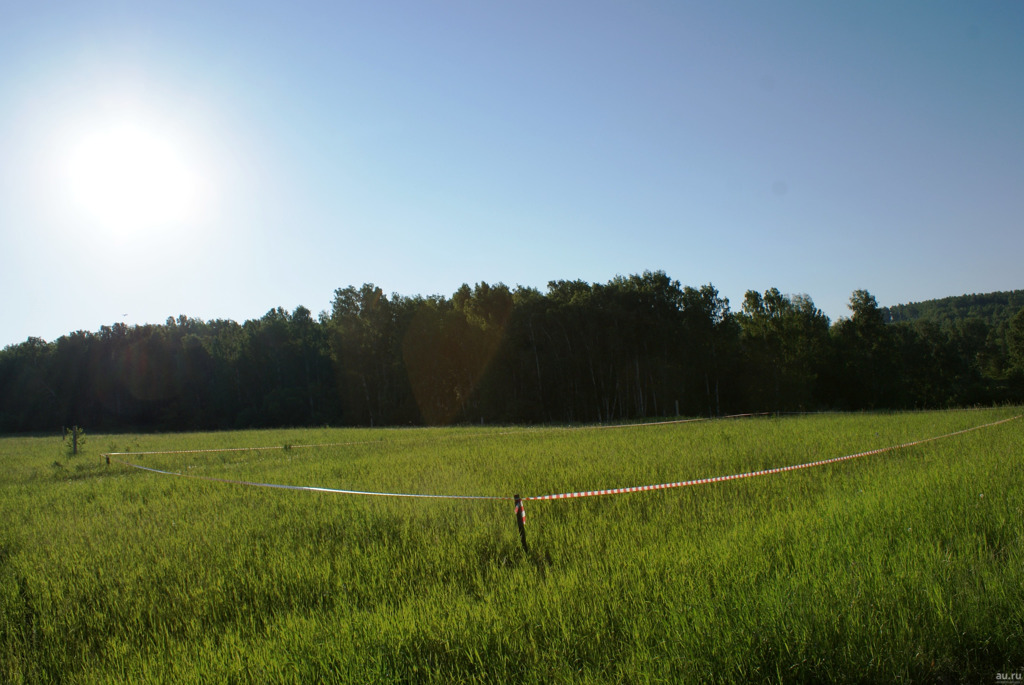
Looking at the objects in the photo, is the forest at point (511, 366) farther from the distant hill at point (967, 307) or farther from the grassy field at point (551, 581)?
the distant hill at point (967, 307)

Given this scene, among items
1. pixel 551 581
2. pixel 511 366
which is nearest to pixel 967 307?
pixel 511 366

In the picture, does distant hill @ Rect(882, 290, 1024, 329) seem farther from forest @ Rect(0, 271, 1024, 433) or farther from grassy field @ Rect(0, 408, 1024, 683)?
grassy field @ Rect(0, 408, 1024, 683)

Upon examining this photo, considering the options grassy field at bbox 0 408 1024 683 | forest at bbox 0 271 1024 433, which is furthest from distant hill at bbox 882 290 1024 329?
grassy field at bbox 0 408 1024 683

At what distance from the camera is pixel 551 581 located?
4520mm

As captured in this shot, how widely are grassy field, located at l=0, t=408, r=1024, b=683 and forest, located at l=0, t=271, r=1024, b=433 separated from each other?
2627 cm

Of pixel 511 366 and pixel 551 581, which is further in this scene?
pixel 511 366

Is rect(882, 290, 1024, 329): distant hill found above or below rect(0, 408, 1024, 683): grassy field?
above

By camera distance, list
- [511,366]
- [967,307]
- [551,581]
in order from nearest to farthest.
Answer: [551,581] < [511,366] < [967,307]

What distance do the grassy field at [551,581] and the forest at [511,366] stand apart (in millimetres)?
26268

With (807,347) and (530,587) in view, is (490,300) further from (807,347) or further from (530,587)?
(530,587)

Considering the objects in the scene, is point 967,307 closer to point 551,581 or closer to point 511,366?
point 511,366

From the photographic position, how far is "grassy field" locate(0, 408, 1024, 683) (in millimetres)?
3293

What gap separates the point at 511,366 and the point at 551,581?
139 ft

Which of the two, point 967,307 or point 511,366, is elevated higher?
point 967,307
